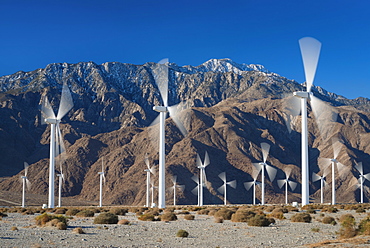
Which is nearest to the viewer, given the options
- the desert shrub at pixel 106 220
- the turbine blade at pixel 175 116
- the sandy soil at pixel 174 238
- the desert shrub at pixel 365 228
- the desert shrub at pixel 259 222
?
the sandy soil at pixel 174 238

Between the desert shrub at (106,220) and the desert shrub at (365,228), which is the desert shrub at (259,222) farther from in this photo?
the desert shrub at (106,220)

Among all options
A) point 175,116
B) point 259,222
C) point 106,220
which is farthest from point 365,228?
point 175,116

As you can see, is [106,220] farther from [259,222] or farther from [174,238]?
[259,222]

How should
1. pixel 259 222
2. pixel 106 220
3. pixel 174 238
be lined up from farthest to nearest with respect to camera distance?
pixel 106 220, pixel 259 222, pixel 174 238

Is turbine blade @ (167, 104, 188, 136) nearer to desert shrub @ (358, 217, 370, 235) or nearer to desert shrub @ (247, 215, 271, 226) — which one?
desert shrub @ (247, 215, 271, 226)

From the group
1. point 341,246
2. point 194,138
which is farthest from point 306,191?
point 194,138

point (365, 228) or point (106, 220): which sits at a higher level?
point (365, 228)

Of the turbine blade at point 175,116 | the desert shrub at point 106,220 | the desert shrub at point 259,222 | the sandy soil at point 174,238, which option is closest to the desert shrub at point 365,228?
the sandy soil at point 174,238

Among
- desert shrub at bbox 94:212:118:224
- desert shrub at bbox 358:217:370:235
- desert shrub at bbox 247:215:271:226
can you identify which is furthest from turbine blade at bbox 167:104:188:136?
desert shrub at bbox 358:217:370:235

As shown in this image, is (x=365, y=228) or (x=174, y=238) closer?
(x=365, y=228)

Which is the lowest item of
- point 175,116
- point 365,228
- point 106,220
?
point 106,220

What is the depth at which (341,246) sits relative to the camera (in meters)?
19.7

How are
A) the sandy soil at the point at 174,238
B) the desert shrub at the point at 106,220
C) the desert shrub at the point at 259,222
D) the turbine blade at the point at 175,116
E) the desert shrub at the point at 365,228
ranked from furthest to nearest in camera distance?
the turbine blade at the point at 175,116, the desert shrub at the point at 106,220, the desert shrub at the point at 259,222, the desert shrub at the point at 365,228, the sandy soil at the point at 174,238

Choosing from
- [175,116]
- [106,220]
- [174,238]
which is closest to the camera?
[174,238]
